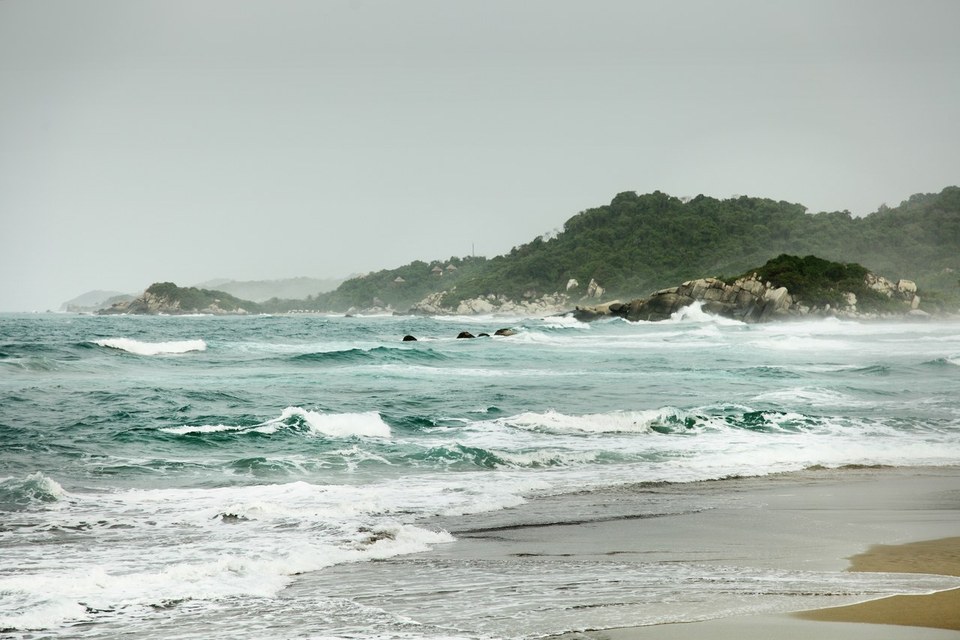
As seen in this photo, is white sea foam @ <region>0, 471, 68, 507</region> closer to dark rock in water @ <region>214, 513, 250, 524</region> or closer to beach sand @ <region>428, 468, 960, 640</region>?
dark rock in water @ <region>214, 513, 250, 524</region>

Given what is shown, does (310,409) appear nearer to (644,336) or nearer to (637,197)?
(644,336)

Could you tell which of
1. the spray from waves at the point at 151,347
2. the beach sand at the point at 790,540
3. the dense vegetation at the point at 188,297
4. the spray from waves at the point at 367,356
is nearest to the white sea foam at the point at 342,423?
the beach sand at the point at 790,540

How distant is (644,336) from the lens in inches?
2201

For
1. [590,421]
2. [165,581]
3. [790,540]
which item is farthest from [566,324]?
[165,581]

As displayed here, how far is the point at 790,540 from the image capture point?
309 inches

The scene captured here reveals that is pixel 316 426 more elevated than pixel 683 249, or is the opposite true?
pixel 683 249

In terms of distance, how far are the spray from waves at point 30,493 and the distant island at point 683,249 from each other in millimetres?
102334

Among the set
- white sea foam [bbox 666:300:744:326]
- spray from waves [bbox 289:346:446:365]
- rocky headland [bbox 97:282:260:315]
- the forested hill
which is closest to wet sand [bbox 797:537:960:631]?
spray from waves [bbox 289:346:446:365]

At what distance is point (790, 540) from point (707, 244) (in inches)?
5211

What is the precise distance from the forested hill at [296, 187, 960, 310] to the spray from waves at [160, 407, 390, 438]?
311 ft

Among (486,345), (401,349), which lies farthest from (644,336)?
(401,349)

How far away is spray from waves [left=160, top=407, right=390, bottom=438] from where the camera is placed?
15477 mm

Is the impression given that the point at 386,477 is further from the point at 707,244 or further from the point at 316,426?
the point at 707,244

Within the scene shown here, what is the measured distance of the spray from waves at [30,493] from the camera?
952cm
